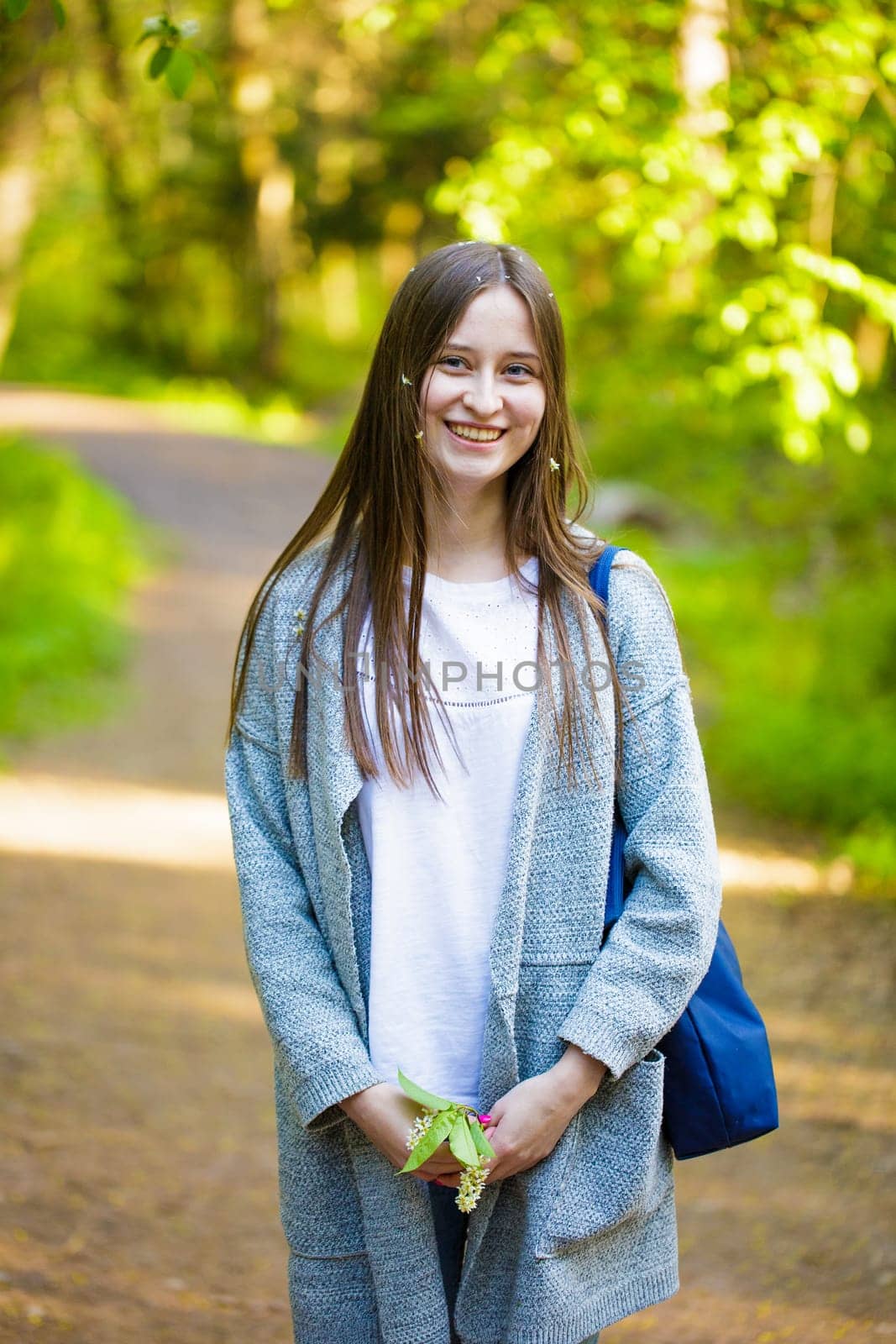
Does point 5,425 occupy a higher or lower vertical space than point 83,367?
lower

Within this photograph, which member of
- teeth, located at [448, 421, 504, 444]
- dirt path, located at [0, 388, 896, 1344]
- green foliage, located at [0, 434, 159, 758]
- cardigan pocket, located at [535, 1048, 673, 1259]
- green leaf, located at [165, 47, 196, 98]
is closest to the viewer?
cardigan pocket, located at [535, 1048, 673, 1259]

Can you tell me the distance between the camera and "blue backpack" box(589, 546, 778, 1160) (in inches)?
75.7

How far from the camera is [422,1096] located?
6.01 feet

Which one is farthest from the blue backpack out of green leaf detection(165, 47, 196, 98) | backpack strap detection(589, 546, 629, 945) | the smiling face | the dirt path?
green leaf detection(165, 47, 196, 98)

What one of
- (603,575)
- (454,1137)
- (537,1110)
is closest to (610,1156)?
(537,1110)

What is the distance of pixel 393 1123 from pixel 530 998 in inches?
10.5

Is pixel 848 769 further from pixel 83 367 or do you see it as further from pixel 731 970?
pixel 83 367

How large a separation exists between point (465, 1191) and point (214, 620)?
29.1 ft

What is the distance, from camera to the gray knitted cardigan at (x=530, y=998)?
1880mm

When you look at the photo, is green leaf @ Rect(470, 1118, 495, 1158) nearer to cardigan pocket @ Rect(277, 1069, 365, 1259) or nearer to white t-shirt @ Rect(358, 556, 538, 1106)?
white t-shirt @ Rect(358, 556, 538, 1106)

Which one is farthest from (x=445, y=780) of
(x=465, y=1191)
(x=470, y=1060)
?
(x=465, y=1191)

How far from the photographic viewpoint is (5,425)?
16.8 metres

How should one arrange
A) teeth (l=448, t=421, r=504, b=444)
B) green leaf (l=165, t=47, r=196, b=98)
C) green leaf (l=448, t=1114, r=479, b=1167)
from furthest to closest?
green leaf (l=165, t=47, r=196, b=98), teeth (l=448, t=421, r=504, b=444), green leaf (l=448, t=1114, r=479, b=1167)

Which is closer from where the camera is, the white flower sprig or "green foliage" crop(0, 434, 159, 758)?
the white flower sprig
